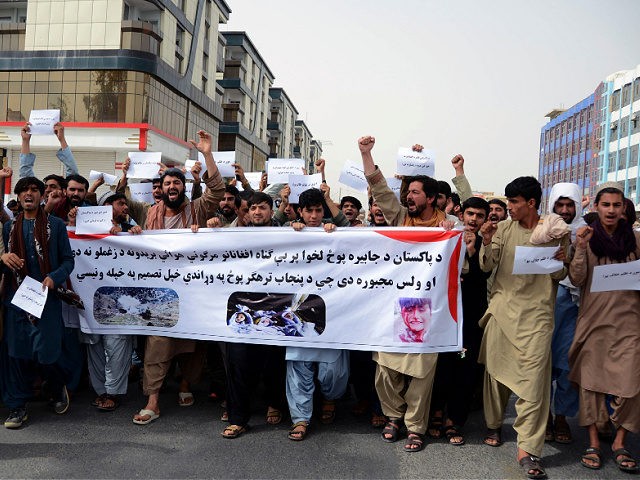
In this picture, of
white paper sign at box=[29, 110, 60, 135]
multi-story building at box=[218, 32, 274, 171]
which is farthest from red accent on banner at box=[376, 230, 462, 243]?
multi-story building at box=[218, 32, 274, 171]

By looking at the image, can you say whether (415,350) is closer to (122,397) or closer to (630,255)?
(630,255)

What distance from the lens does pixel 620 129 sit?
51.7m

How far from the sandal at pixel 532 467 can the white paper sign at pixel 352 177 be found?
9.35ft

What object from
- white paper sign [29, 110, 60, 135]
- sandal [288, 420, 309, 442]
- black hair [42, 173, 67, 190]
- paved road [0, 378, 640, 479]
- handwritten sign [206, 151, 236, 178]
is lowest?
paved road [0, 378, 640, 479]

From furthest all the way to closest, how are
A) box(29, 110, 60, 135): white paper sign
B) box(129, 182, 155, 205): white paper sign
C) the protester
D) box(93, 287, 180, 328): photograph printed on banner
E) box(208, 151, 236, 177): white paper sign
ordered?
box(129, 182, 155, 205): white paper sign
box(208, 151, 236, 177): white paper sign
box(29, 110, 60, 135): white paper sign
box(93, 287, 180, 328): photograph printed on banner
the protester

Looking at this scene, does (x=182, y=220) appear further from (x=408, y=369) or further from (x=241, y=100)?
(x=241, y=100)

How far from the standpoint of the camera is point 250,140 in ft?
172

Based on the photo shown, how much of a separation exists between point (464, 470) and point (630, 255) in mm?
1792

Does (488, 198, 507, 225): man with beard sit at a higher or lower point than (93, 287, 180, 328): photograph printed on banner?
higher

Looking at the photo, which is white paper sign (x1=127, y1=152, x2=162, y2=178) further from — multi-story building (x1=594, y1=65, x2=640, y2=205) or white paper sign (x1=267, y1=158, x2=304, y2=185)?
multi-story building (x1=594, y1=65, x2=640, y2=205)

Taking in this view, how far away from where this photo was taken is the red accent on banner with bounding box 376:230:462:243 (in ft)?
13.2

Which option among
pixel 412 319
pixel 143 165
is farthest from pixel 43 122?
pixel 412 319

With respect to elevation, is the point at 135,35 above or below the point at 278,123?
below

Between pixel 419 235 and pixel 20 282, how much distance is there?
2923mm
